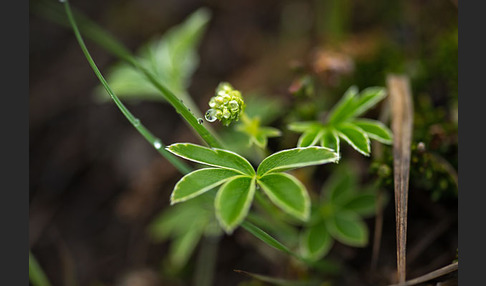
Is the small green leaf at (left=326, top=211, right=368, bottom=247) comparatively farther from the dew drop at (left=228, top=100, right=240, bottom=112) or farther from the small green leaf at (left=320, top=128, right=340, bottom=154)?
the dew drop at (left=228, top=100, right=240, bottom=112)

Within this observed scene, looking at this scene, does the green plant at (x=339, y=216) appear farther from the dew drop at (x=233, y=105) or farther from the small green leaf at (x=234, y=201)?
the dew drop at (x=233, y=105)

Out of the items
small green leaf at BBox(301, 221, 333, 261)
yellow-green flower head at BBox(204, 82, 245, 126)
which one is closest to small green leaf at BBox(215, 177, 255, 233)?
yellow-green flower head at BBox(204, 82, 245, 126)

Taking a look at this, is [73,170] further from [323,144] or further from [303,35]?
[323,144]

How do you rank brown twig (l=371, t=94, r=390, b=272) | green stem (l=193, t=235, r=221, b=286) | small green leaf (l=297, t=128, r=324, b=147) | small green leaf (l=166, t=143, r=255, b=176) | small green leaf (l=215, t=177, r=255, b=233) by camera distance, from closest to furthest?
1. small green leaf (l=215, t=177, r=255, b=233)
2. small green leaf (l=166, t=143, r=255, b=176)
3. small green leaf (l=297, t=128, r=324, b=147)
4. brown twig (l=371, t=94, r=390, b=272)
5. green stem (l=193, t=235, r=221, b=286)

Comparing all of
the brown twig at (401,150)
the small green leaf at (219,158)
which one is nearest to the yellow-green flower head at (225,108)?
the small green leaf at (219,158)

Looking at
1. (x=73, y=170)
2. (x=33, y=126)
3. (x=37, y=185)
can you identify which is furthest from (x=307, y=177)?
(x=33, y=126)

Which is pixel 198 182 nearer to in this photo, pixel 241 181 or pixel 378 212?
pixel 241 181

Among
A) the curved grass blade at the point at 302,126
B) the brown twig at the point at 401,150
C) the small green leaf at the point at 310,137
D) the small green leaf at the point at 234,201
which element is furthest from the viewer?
the curved grass blade at the point at 302,126
